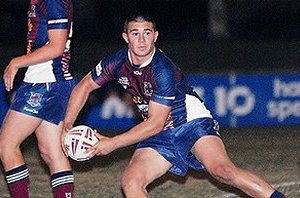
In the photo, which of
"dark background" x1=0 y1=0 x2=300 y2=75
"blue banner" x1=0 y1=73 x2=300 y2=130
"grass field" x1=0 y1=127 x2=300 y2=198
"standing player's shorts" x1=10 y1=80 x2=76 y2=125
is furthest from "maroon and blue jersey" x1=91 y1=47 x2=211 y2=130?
"dark background" x1=0 y1=0 x2=300 y2=75

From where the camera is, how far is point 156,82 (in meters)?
7.29

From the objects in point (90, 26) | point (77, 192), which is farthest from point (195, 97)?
point (90, 26)

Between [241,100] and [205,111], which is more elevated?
[205,111]

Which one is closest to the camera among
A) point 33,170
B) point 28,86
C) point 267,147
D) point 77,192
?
point 28,86

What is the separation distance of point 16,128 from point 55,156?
33cm

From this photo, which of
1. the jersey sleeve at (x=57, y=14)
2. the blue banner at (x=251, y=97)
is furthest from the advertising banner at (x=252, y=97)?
the jersey sleeve at (x=57, y=14)

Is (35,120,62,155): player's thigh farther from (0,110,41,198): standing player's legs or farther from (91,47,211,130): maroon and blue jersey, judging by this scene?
Result: (91,47,211,130): maroon and blue jersey

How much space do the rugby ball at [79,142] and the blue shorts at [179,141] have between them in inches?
18.4

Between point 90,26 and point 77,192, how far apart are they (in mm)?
4705

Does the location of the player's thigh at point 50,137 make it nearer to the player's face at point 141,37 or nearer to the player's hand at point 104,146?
the player's hand at point 104,146

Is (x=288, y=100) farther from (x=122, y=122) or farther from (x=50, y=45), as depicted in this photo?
(x=50, y=45)

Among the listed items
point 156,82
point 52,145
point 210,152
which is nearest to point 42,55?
point 52,145

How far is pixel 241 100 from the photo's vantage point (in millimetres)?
12539

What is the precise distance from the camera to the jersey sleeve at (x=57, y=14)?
7598mm
